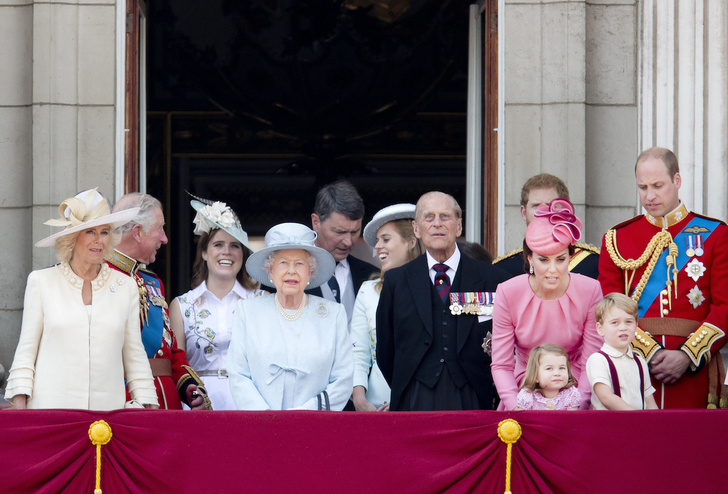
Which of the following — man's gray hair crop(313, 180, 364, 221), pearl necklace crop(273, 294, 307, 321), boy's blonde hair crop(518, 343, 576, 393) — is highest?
man's gray hair crop(313, 180, 364, 221)

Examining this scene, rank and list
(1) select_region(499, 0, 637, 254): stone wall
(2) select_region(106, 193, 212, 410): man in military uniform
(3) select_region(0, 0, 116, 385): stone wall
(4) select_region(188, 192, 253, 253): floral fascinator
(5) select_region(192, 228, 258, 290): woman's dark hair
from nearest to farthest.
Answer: (2) select_region(106, 193, 212, 410): man in military uniform → (4) select_region(188, 192, 253, 253): floral fascinator → (5) select_region(192, 228, 258, 290): woman's dark hair → (3) select_region(0, 0, 116, 385): stone wall → (1) select_region(499, 0, 637, 254): stone wall

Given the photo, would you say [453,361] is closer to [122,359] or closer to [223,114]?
[122,359]

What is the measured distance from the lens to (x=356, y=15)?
11.6 m

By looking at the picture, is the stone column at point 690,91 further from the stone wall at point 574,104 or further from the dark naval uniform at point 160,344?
the dark naval uniform at point 160,344

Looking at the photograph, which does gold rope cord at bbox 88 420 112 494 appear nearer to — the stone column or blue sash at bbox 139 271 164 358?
blue sash at bbox 139 271 164 358

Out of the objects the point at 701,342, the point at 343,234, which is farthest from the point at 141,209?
the point at 701,342

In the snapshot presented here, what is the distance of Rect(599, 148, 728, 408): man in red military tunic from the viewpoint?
5.33 m

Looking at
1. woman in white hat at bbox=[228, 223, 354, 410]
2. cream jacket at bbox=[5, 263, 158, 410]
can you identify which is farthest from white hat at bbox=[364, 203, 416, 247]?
cream jacket at bbox=[5, 263, 158, 410]

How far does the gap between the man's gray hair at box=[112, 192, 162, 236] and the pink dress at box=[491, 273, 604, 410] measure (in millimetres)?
1863

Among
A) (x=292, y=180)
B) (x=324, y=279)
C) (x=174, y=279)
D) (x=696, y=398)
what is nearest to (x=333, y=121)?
(x=292, y=180)

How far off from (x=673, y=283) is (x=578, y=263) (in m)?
0.60

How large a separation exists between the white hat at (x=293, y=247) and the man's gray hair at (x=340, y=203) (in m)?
1.08

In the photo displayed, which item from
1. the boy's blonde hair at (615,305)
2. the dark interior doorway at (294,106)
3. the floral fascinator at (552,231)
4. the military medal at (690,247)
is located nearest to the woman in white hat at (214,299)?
the floral fascinator at (552,231)

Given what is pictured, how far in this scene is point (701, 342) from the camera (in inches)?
209
